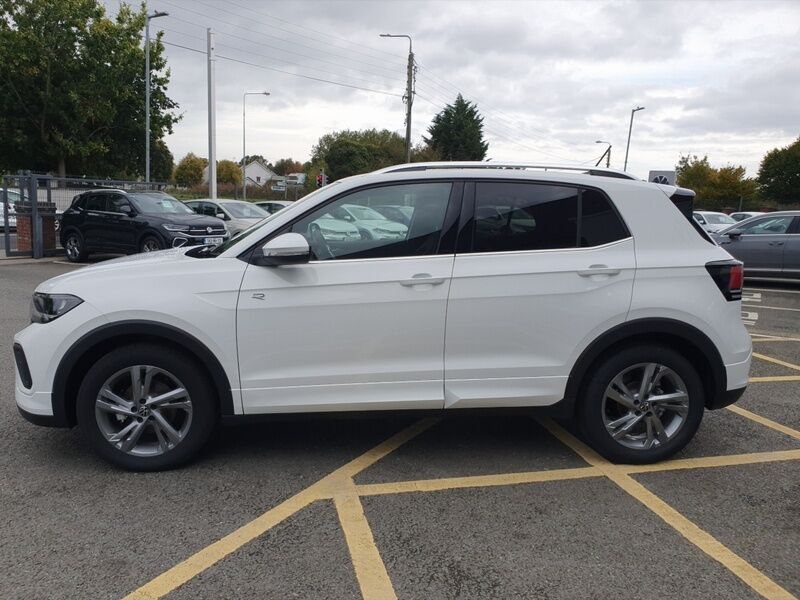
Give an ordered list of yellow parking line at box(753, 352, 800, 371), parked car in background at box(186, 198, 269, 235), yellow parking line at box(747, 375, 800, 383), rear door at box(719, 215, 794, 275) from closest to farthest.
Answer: yellow parking line at box(747, 375, 800, 383), yellow parking line at box(753, 352, 800, 371), rear door at box(719, 215, 794, 275), parked car in background at box(186, 198, 269, 235)

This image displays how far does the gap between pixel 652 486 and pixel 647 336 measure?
88cm

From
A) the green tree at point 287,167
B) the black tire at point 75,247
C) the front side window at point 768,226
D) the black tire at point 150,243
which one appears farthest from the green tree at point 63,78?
the green tree at point 287,167

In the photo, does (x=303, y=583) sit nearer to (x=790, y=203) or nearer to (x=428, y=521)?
(x=428, y=521)

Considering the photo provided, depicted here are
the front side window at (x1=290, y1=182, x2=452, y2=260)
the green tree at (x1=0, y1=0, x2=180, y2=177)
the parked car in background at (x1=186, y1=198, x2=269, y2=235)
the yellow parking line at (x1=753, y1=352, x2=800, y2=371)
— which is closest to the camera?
the front side window at (x1=290, y1=182, x2=452, y2=260)

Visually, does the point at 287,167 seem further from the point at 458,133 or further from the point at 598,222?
the point at 598,222

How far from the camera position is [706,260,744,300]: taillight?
152 inches

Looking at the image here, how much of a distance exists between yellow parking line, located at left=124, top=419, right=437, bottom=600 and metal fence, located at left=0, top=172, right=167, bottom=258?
14435mm

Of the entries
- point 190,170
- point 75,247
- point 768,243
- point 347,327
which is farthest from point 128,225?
point 190,170

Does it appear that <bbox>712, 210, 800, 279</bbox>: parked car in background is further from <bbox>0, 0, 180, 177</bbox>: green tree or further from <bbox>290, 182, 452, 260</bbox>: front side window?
<bbox>0, 0, 180, 177</bbox>: green tree

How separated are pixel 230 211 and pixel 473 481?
1541 centimetres

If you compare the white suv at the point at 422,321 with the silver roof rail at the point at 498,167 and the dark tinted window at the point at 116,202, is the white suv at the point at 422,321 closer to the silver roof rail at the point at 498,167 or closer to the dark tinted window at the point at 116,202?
the silver roof rail at the point at 498,167

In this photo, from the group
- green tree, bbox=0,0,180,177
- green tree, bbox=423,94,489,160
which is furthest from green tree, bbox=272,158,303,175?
green tree, bbox=0,0,180,177

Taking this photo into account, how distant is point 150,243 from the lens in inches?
563

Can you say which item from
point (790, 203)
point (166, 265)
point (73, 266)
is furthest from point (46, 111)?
point (790, 203)
